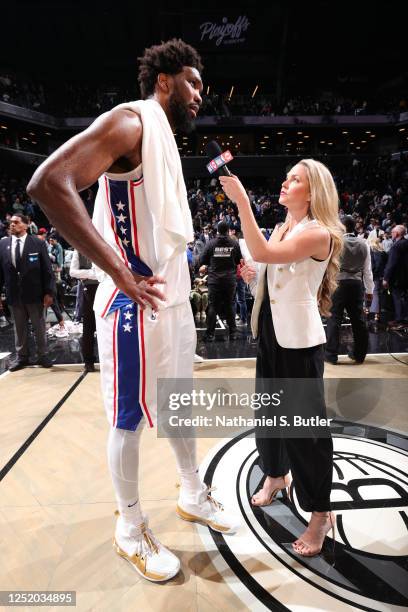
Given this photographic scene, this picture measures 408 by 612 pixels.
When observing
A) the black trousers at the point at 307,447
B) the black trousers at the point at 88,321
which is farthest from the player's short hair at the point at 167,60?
the black trousers at the point at 88,321

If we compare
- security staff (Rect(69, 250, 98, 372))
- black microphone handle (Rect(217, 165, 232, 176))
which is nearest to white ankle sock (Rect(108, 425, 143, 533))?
black microphone handle (Rect(217, 165, 232, 176))

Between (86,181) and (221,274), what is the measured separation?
4.57 meters

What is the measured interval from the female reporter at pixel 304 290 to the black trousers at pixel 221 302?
12.6 ft

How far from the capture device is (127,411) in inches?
53.4

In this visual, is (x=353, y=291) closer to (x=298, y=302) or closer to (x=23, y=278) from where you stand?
(x=298, y=302)

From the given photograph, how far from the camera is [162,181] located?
1.19 metres

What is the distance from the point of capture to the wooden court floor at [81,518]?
1.50 m

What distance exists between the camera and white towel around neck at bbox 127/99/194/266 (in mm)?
1168

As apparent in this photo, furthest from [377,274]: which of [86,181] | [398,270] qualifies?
[86,181]

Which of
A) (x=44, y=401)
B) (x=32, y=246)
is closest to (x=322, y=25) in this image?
(x=32, y=246)

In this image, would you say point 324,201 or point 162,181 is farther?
point 324,201

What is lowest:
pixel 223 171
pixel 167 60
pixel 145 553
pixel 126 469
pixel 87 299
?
pixel 145 553

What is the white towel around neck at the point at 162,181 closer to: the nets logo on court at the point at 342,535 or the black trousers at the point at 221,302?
the nets logo on court at the point at 342,535

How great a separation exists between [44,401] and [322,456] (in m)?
2.84
